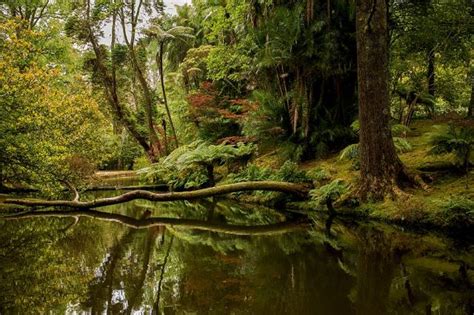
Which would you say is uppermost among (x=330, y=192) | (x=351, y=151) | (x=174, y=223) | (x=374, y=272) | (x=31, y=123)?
(x=31, y=123)

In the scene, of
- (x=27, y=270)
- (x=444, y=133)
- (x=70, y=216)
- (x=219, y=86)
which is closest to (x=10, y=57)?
(x=70, y=216)

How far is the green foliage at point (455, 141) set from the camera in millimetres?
5949

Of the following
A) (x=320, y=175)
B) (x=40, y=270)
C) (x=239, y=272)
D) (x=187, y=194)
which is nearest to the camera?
(x=239, y=272)

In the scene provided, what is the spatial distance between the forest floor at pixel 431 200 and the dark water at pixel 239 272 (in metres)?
0.37

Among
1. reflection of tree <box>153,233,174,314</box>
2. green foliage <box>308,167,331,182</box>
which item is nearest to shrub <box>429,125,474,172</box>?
green foliage <box>308,167,331,182</box>

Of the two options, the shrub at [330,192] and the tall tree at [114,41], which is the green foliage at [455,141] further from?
the tall tree at [114,41]

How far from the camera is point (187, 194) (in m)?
8.77

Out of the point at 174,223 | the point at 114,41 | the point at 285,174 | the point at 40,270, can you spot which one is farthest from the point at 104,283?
the point at 114,41

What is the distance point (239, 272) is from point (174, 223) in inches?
149

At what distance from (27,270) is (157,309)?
204cm

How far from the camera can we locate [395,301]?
117 inches

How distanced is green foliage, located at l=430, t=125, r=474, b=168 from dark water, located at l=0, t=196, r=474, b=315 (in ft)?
5.25

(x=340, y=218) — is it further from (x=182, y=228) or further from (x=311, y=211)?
(x=182, y=228)

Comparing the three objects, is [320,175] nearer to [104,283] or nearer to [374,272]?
[374,272]
